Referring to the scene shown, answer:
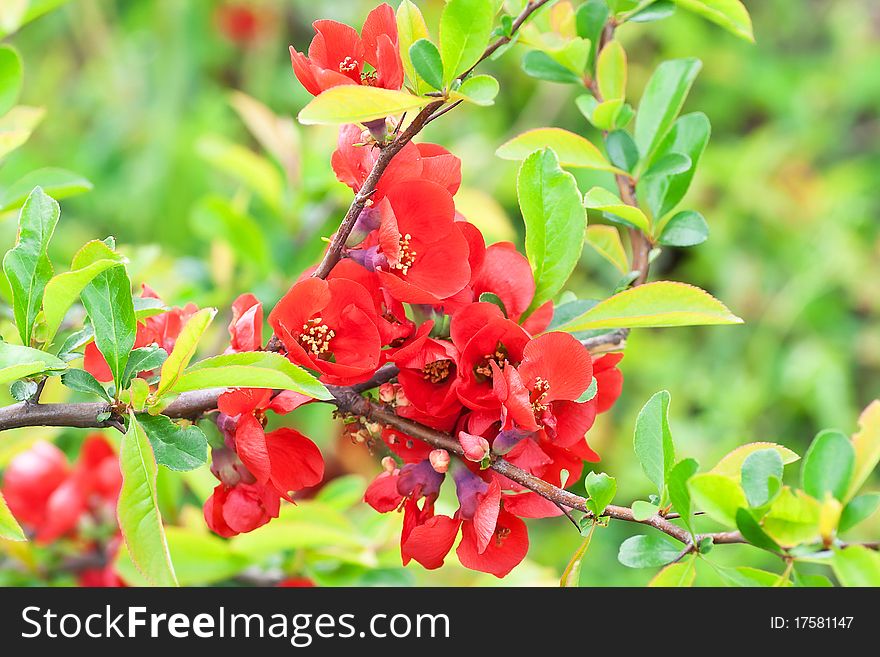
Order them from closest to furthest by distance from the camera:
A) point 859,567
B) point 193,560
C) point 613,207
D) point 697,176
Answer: point 859,567, point 613,207, point 193,560, point 697,176

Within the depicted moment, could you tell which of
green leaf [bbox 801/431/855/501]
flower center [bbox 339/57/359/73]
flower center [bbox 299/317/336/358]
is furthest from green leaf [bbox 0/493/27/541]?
green leaf [bbox 801/431/855/501]

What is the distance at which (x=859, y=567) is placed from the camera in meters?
0.39

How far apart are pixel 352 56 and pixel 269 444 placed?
21 cm

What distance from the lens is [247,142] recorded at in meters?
2.11

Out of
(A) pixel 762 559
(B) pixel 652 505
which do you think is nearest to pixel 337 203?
(B) pixel 652 505

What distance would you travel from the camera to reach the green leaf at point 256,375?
1.28 feet

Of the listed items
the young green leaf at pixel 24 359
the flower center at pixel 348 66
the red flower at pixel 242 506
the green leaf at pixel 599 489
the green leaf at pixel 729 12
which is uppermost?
the green leaf at pixel 729 12

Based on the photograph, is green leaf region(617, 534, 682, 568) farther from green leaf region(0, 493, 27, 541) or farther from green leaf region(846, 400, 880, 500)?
green leaf region(0, 493, 27, 541)

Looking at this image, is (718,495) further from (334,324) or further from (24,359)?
(24,359)

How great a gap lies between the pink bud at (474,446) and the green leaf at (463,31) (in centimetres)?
17

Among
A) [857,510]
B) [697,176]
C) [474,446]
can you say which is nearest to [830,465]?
[857,510]

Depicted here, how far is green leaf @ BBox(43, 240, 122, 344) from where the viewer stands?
1.35ft

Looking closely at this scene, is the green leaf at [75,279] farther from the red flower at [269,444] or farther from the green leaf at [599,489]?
the green leaf at [599,489]

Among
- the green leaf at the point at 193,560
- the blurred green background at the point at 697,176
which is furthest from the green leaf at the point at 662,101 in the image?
the blurred green background at the point at 697,176
